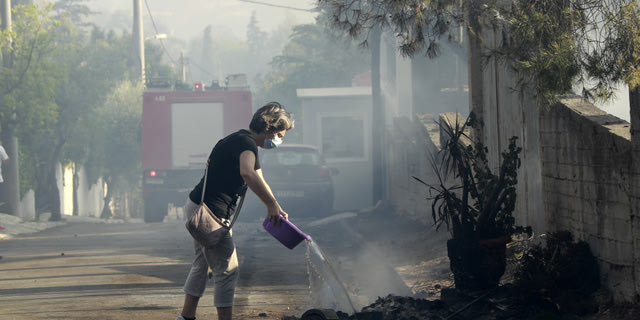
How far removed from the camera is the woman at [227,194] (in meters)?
5.26

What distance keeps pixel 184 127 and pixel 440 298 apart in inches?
566

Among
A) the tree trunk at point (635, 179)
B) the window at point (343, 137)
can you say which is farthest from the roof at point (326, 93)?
the tree trunk at point (635, 179)

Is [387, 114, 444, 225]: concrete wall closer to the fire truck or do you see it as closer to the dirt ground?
the dirt ground

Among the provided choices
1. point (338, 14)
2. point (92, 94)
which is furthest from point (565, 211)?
point (92, 94)

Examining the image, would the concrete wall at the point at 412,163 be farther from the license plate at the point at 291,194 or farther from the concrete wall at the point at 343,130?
the concrete wall at the point at 343,130

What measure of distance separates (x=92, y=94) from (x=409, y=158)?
17958 mm

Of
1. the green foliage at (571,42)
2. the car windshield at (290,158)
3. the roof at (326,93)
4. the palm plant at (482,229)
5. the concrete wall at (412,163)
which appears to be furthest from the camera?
the roof at (326,93)

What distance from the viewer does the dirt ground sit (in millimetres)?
5625

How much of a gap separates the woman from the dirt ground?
112 centimetres

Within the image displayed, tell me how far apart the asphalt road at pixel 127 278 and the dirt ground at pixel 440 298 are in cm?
118

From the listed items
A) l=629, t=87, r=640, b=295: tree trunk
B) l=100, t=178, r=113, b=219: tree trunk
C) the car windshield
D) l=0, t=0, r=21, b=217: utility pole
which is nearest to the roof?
the car windshield

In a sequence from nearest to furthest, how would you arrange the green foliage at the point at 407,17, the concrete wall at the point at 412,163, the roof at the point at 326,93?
1. the green foliage at the point at 407,17
2. the concrete wall at the point at 412,163
3. the roof at the point at 326,93

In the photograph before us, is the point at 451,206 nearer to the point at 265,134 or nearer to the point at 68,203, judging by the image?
the point at 265,134

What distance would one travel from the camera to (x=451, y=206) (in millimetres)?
6918
